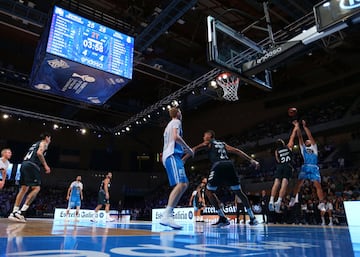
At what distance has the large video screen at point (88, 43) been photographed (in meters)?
8.63

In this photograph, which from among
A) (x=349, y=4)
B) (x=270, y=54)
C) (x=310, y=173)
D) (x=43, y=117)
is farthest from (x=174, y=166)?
(x=43, y=117)

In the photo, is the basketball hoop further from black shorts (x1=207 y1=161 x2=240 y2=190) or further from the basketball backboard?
black shorts (x1=207 y1=161 x2=240 y2=190)

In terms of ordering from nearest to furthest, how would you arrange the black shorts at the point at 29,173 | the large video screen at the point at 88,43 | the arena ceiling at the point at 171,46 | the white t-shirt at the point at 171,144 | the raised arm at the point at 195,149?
the white t-shirt at the point at 171,144, the raised arm at the point at 195,149, the black shorts at the point at 29,173, the large video screen at the point at 88,43, the arena ceiling at the point at 171,46

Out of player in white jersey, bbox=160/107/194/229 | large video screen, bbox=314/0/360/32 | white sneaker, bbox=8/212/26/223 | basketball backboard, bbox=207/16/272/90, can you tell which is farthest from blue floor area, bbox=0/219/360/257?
basketball backboard, bbox=207/16/272/90

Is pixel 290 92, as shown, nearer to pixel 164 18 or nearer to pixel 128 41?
pixel 164 18

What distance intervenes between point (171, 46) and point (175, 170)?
39.6 feet

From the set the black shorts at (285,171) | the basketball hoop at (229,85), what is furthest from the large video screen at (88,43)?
the black shorts at (285,171)

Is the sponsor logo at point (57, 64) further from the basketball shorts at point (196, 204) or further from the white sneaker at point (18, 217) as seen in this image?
the basketball shorts at point (196, 204)

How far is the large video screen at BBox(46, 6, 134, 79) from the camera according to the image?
8.63 m

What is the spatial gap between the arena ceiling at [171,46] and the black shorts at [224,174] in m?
5.01

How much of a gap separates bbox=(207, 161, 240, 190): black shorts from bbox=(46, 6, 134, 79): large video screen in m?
5.08

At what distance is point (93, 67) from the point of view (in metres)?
8.91

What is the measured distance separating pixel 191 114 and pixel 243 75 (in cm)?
1944

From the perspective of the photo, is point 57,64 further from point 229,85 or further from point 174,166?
point 229,85
